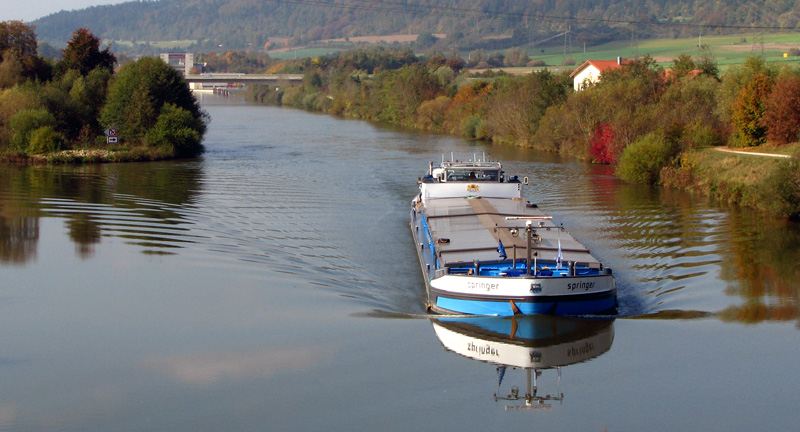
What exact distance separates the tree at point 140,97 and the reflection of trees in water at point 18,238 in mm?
18176

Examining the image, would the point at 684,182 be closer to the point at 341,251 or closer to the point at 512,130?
the point at 341,251

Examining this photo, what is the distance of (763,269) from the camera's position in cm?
1947

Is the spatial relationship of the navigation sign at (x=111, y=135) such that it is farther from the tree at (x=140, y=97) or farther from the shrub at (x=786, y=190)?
the shrub at (x=786, y=190)

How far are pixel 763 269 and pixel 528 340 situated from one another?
25.8 feet

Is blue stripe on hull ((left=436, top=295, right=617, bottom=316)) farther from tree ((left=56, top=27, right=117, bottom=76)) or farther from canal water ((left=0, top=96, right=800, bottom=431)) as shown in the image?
tree ((left=56, top=27, right=117, bottom=76))

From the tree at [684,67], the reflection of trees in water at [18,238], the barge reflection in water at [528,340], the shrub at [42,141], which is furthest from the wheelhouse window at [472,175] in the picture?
the tree at [684,67]

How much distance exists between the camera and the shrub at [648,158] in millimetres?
33531

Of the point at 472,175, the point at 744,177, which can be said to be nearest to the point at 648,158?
the point at 744,177

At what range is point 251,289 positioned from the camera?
57.2 ft

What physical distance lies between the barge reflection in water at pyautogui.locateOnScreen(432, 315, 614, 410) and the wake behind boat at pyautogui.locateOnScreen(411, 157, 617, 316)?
382 mm

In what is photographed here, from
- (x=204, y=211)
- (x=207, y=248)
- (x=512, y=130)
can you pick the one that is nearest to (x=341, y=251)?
(x=207, y=248)

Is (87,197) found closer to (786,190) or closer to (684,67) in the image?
(786,190)

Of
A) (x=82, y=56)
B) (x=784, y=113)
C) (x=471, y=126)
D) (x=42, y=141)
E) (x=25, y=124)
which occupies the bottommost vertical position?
(x=42, y=141)

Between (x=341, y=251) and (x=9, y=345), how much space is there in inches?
316
